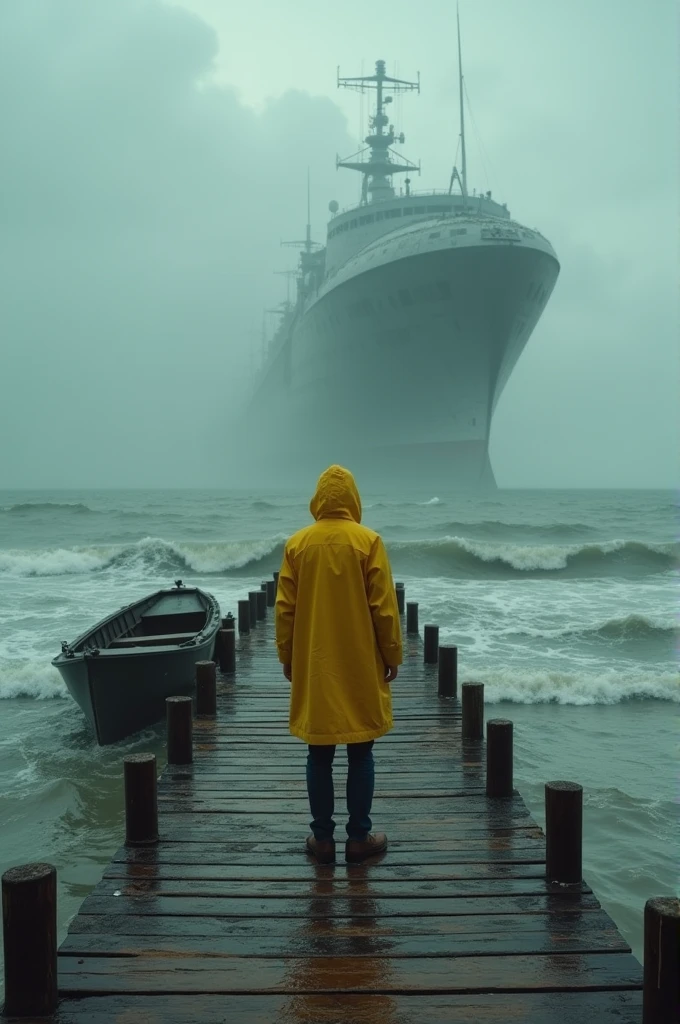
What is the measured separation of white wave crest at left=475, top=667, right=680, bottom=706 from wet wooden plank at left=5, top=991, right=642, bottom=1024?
732cm

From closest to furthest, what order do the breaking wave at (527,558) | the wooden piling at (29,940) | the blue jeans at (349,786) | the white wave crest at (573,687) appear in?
1. the wooden piling at (29,940)
2. the blue jeans at (349,786)
3. the white wave crest at (573,687)
4. the breaking wave at (527,558)

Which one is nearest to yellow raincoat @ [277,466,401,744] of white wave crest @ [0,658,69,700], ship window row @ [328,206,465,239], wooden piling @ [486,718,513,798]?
wooden piling @ [486,718,513,798]

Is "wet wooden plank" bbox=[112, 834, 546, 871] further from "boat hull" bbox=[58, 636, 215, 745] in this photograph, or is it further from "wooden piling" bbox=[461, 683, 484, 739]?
"boat hull" bbox=[58, 636, 215, 745]

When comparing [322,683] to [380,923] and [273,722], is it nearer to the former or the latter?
[380,923]

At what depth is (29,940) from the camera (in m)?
2.41

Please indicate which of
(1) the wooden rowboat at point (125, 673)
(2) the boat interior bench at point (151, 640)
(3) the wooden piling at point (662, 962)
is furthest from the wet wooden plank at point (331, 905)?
(2) the boat interior bench at point (151, 640)

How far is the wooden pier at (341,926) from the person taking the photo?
2.51 meters

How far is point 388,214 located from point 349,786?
195 feet

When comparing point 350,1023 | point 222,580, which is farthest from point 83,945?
point 222,580

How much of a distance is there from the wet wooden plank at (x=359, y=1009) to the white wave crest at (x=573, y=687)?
7.32 meters

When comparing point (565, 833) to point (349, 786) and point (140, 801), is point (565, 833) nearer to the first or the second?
point (349, 786)

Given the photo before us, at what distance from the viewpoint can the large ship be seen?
149 ft

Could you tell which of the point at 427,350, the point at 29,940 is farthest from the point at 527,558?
the point at 427,350

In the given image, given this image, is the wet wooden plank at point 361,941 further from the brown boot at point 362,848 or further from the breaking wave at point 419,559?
the breaking wave at point 419,559
